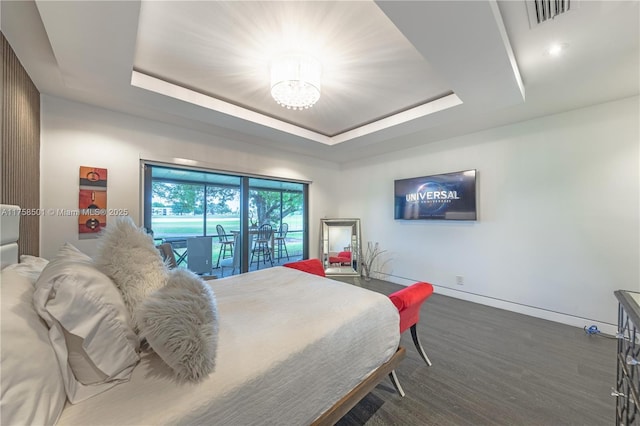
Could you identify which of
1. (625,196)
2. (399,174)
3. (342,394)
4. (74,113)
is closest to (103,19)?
(74,113)

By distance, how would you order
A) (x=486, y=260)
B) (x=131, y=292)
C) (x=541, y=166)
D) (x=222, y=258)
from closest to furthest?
(x=131, y=292) < (x=541, y=166) < (x=486, y=260) < (x=222, y=258)

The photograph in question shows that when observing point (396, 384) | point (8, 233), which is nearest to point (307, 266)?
point (396, 384)

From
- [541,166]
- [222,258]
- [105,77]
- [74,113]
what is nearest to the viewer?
[105,77]

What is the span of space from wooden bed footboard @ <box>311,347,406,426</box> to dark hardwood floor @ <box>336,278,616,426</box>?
0.30 m

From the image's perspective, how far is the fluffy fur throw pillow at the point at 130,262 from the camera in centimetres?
109

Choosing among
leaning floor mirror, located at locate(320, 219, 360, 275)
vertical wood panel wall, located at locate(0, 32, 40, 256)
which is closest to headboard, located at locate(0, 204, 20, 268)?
vertical wood panel wall, located at locate(0, 32, 40, 256)

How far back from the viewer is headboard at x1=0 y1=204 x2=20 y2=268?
1.18 m

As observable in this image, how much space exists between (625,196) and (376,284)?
3300mm

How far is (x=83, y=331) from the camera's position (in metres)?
0.82

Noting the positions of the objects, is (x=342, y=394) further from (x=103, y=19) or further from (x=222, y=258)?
(x=222, y=258)

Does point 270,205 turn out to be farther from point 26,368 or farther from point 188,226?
point 26,368

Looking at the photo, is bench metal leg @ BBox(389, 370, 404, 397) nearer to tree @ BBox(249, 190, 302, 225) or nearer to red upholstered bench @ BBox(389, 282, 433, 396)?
red upholstered bench @ BBox(389, 282, 433, 396)

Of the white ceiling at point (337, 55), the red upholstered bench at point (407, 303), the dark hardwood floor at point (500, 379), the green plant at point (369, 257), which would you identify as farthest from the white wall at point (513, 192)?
the red upholstered bench at point (407, 303)

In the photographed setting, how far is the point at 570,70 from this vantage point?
2023 millimetres
